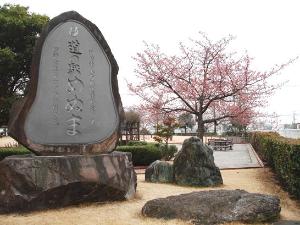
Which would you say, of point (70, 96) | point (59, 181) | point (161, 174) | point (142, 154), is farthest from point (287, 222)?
point (142, 154)

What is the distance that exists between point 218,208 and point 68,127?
11.0ft

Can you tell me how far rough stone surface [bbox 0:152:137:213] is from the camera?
6984 mm

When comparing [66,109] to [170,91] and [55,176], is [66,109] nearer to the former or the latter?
[55,176]

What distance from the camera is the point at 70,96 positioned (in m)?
7.97

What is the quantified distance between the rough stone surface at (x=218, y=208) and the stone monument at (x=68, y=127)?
1.54 m

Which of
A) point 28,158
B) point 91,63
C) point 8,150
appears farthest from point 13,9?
point 28,158

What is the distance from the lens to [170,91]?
51.5 feet

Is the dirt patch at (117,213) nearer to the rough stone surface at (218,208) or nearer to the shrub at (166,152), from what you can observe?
the rough stone surface at (218,208)

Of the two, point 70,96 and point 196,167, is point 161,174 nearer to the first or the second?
point 196,167

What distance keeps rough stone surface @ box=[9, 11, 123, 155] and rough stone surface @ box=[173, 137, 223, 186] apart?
2.60 meters

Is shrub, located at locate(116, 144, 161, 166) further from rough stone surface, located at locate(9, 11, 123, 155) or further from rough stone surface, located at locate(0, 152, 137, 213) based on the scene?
rough stone surface, located at locate(0, 152, 137, 213)

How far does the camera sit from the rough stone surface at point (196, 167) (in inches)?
400

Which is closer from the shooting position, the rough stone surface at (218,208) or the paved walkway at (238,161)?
the rough stone surface at (218,208)

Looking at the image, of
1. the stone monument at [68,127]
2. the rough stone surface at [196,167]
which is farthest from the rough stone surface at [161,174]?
the stone monument at [68,127]
